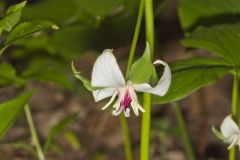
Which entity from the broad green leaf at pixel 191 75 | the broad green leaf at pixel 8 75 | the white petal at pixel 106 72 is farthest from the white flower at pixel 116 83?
the broad green leaf at pixel 8 75

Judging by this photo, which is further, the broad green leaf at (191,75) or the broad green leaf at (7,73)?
the broad green leaf at (7,73)

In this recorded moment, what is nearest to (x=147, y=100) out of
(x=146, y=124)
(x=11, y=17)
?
(x=146, y=124)

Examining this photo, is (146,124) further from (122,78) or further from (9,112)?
(9,112)

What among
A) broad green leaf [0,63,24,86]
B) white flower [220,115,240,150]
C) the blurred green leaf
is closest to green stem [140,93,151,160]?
white flower [220,115,240,150]

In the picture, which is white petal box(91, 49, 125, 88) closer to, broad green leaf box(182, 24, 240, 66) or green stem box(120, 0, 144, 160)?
green stem box(120, 0, 144, 160)

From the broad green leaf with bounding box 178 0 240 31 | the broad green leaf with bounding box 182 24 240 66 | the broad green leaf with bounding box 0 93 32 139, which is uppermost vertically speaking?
the broad green leaf with bounding box 0 93 32 139

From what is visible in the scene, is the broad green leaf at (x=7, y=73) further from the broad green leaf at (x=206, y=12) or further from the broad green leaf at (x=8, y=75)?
the broad green leaf at (x=206, y=12)

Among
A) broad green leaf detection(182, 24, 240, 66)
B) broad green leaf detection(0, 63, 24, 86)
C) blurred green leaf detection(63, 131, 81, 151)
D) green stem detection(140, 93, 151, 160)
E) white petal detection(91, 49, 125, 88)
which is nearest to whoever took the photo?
white petal detection(91, 49, 125, 88)
